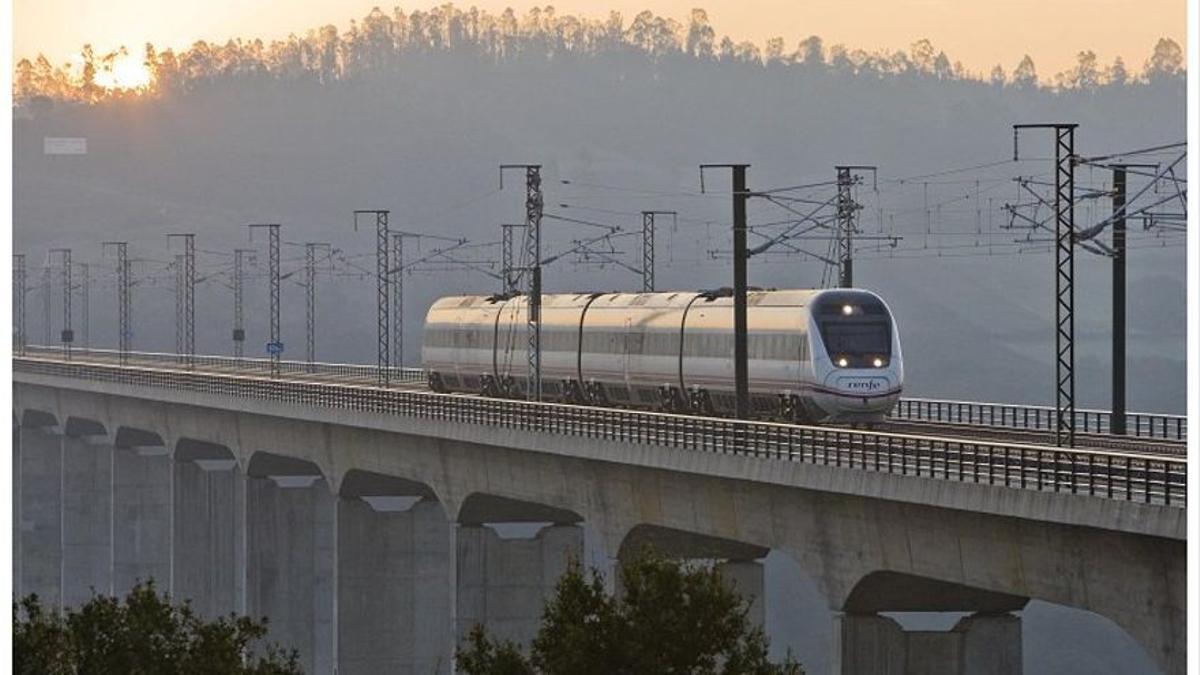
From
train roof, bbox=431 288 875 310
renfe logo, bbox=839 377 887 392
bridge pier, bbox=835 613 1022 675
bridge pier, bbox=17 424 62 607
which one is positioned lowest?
bridge pier, bbox=17 424 62 607

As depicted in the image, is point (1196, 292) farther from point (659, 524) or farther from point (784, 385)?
point (784, 385)

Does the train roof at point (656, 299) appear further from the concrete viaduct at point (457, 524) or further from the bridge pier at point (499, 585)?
the bridge pier at point (499, 585)

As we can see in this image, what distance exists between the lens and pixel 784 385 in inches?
3270

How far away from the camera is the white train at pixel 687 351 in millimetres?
81562

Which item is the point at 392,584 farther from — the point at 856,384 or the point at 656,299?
the point at 856,384

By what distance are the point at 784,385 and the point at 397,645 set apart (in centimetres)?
2416

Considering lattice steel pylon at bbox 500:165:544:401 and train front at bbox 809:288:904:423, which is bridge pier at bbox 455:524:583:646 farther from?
train front at bbox 809:288:904:423

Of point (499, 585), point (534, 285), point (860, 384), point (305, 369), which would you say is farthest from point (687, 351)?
point (305, 369)

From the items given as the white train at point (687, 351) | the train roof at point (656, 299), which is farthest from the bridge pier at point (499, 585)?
the train roof at point (656, 299)

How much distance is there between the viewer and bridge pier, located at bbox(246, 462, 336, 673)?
11944 cm

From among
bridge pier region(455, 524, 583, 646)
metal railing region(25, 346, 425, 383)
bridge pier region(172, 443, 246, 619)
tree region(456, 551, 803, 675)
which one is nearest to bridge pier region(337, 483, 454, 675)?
bridge pier region(455, 524, 583, 646)

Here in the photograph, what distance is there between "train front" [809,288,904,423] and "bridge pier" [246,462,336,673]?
40.9m

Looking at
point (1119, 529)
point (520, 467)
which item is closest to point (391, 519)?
point (520, 467)

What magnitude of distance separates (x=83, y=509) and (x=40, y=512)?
401 inches
